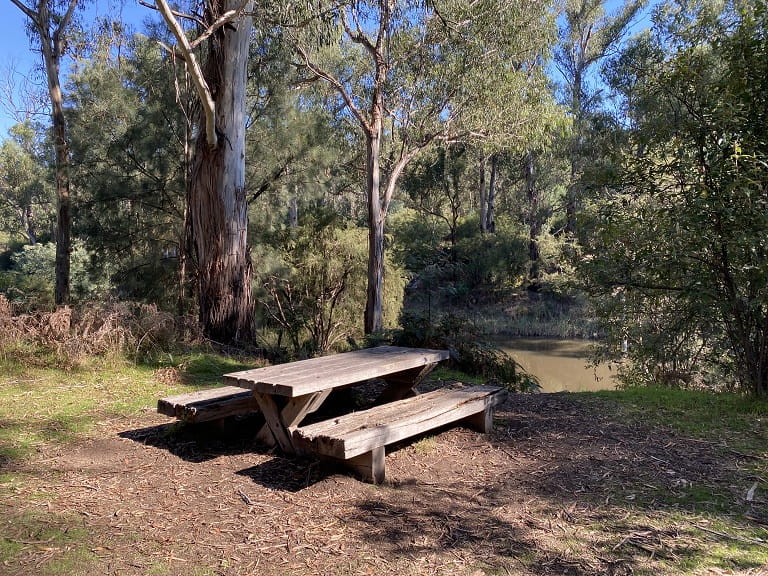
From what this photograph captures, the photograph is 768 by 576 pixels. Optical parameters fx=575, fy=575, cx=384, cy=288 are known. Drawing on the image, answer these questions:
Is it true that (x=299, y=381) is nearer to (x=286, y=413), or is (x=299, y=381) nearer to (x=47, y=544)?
(x=286, y=413)

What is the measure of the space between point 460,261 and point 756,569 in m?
25.7

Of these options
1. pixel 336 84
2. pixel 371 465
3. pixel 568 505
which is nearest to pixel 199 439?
pixel 371 465

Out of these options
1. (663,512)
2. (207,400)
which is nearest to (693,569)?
(663,512)

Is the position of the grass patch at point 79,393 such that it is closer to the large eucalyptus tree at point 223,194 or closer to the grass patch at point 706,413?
the large eucalyptus tree at point 223,194

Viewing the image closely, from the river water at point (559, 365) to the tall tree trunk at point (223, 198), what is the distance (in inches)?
211

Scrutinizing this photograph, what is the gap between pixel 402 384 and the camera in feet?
16.4

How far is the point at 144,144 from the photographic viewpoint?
11.8 meters

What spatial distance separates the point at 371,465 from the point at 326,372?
717 mm

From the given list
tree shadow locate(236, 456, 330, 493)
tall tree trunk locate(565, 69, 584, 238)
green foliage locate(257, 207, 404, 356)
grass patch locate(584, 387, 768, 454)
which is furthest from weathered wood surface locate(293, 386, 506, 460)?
tall tree trunk locate(565, 69, 584, 238)

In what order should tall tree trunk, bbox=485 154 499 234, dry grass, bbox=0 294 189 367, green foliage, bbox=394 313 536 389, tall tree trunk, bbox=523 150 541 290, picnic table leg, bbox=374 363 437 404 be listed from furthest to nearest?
1. tall tree trunk, bbox=485 154 499 234
2. tall tree trunk, bbox=523 150 541 290
3. green foliage, bbox=394 313 536 389
4. dry grass, bbox=0 294 189 367
5. picnic table leg, bbox=374 363 437 404

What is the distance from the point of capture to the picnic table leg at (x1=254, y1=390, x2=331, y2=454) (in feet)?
11.8

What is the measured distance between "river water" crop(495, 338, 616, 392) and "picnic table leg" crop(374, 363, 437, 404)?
18.0 ft

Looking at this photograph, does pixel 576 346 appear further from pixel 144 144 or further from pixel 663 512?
pixel 663 512

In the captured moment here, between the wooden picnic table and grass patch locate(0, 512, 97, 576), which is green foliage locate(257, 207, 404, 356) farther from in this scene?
grass patch locate(0, 512, 97, 576)
